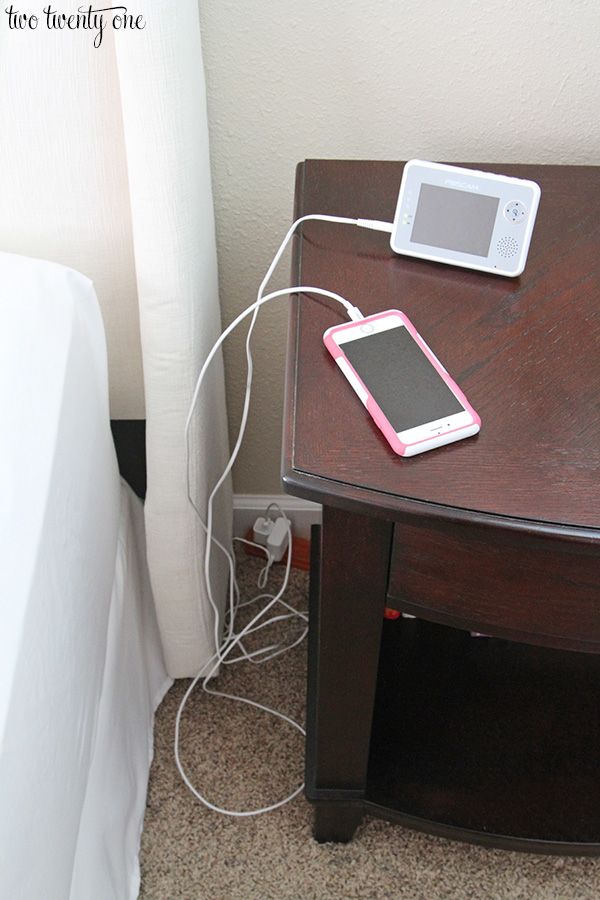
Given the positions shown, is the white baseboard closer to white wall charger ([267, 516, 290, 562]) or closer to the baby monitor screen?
white wall charger ([267, 516, 290, 562])

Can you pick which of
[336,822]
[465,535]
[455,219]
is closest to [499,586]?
[465,535]

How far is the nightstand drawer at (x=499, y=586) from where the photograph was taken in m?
0.62

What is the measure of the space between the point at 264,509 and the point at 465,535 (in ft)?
2.25

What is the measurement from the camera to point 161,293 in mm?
810

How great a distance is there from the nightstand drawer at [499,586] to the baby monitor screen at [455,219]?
25 centimetres

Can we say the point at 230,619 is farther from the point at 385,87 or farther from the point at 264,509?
the point at 385,87

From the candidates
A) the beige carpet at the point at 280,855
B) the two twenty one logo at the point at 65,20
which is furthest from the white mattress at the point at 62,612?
the two twenty one logo at the point at 65,20

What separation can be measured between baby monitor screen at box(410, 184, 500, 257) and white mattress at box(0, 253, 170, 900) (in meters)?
0.31

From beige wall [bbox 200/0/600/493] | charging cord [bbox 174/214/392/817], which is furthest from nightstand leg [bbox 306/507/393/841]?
beige wall [bbox 200/0/600/493]

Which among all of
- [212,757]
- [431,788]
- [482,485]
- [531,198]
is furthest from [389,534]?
[212,757]

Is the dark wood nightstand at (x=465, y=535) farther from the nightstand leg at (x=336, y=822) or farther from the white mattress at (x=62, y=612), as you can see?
the white mattress at (x=62, y=612)

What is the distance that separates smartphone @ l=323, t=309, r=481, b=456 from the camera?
1.99 feet

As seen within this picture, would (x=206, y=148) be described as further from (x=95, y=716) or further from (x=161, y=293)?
(x=95, y=716)

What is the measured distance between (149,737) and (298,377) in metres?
0.59
